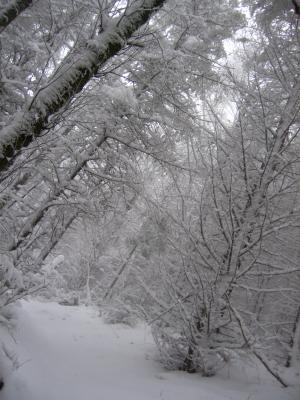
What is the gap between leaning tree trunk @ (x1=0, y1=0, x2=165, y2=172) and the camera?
11.1 ft

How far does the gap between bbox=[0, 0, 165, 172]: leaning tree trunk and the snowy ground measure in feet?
12.4

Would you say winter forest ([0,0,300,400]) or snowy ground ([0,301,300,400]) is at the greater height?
winter forest ([0,0,300,400])

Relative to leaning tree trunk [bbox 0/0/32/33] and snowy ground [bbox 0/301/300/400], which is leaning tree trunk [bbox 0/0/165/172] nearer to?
leaning tree trunk [bbox 0/0/32/33]

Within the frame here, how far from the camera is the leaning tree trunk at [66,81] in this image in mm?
3369

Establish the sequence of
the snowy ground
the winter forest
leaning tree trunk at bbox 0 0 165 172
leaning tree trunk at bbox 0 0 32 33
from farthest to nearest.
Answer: the snowy ground → leaning tree trunk at bbox 0 0 32 33 → the winter forest → leaning tree trunk at bbox 0 0 165 172

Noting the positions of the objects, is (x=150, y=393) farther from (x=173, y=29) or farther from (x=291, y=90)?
(x=173, y=29)

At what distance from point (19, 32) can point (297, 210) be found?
6528 mm

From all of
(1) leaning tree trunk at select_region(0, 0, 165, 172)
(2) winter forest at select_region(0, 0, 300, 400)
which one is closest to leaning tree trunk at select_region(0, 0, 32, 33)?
(2) winter forest at select_region(0, 0, 300, 400)

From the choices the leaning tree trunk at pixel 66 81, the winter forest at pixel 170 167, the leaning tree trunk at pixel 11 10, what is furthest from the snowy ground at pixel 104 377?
the leaning tree trunk at pixel 11 10

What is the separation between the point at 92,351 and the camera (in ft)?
26.0

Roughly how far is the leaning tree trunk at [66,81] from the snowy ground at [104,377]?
12.4ft

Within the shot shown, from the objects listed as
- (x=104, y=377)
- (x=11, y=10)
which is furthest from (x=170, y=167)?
(x=104, y=377)

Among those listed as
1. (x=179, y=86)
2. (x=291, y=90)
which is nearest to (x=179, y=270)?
(x=291, y=90)

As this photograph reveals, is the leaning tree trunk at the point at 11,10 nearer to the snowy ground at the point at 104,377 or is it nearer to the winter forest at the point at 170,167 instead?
the winter forest at the point at 170,167
